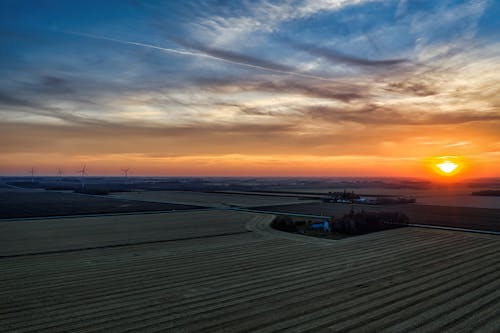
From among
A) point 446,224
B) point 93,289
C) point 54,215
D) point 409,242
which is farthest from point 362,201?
point 93,289

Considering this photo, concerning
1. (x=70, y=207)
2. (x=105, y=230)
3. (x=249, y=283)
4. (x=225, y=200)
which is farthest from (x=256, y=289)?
(x=225, y=200)

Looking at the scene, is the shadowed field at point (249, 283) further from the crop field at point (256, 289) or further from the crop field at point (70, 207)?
the crop field at point (70, 207)

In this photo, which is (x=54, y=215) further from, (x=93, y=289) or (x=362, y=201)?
(x=362, y=201)

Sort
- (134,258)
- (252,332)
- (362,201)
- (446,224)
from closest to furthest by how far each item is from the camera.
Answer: (252,332)
(134,258)
(446,224)
(362,201)

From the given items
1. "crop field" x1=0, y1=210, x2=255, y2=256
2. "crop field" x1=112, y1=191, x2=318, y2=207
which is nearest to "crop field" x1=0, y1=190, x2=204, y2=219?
"crop field" x1=112, y1=191, x2=318, y2=207

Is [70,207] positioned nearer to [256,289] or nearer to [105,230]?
[105,230]

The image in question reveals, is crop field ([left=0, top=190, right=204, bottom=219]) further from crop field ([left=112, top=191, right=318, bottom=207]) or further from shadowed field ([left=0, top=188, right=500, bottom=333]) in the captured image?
shadowed field ([left=0, top=188, right=500, bottom=333])
